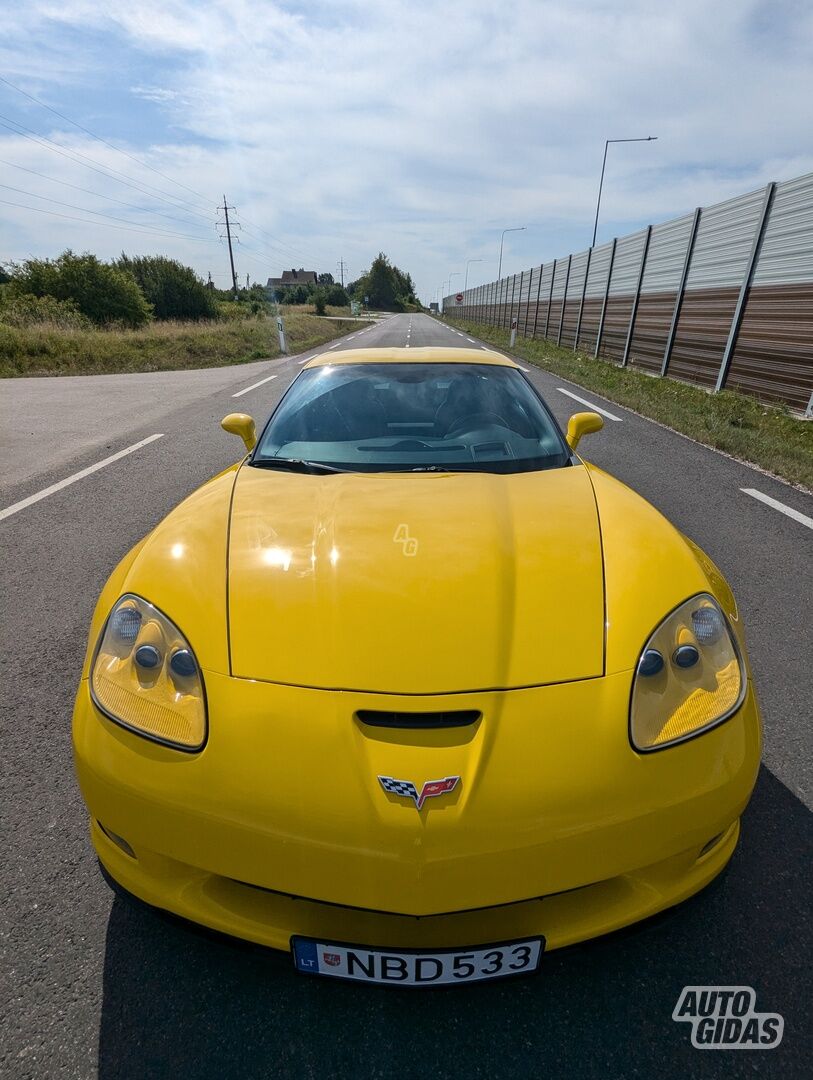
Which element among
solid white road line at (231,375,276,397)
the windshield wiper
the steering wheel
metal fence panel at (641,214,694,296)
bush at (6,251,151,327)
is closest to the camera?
the windshield wiper

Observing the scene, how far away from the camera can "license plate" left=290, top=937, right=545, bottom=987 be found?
1.15m

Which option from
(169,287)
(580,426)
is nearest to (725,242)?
(580,426)

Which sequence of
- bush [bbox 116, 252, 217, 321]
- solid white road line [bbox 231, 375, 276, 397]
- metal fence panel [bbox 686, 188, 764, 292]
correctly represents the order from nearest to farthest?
metal fence panel [bbox 686, 188, 764, 292], solid white road line [bbox 231, 375, 276, 397], bush [bbox 116, 252, 217, 321]

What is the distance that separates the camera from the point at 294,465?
2293 millimetres

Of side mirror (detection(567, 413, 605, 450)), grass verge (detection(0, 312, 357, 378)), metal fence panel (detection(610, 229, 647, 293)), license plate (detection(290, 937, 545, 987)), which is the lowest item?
grass verge (detection(0, 312, 357, 378))

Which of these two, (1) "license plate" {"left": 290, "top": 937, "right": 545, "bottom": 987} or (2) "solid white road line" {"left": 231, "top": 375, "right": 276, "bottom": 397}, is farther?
(2) "solid white road line" {"left": 231, "top": 375, "right": 276, "bottom": 397}

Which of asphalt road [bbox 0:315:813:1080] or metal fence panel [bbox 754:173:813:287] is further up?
metal fence panel [bbox 754:173:813:287]

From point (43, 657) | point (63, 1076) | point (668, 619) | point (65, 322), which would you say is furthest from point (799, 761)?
point (65, 322)

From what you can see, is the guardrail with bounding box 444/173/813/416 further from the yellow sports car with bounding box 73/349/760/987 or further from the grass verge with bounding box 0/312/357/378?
the grass verge with bounding box 0/312/357/378

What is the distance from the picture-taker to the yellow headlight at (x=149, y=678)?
A: 4.20 ft

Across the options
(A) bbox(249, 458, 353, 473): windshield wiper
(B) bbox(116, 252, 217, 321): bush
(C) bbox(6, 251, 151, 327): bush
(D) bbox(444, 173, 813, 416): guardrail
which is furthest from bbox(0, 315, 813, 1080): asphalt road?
(B) bbox(116, 252, 217, 321): bush

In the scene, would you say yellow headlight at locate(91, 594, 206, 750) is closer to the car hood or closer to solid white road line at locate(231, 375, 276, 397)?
the car hood

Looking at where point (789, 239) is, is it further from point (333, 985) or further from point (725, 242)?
point (333, 985)

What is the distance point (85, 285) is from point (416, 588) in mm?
37802
